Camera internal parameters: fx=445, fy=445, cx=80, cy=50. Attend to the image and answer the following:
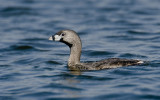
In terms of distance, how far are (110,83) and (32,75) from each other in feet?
8.81

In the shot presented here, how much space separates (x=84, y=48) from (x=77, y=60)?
4.36m

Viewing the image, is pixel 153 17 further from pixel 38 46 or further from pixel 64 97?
pixel 64 97

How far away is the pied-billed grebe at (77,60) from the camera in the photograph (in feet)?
43.6

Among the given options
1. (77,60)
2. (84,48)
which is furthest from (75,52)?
(84,48)

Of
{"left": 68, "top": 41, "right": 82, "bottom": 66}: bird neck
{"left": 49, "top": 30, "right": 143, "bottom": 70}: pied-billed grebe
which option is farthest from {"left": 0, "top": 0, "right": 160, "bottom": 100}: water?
{"left": 68, "top": 41, "right": 82, "bottom": 66}: bird neck

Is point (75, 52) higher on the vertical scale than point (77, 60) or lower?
higher

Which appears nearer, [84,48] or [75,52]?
[75,52]

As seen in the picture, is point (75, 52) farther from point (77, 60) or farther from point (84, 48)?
point (84, 48)

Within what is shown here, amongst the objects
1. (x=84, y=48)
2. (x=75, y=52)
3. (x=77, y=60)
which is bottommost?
(x=77, y=60)

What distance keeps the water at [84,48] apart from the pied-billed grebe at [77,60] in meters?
0.22

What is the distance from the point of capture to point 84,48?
60.3 feet

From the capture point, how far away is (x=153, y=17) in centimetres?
2538

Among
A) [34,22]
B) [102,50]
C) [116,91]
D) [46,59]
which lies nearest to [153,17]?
[34,22]

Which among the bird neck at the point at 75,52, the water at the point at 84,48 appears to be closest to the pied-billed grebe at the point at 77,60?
the bird neck at the point at 75,52
